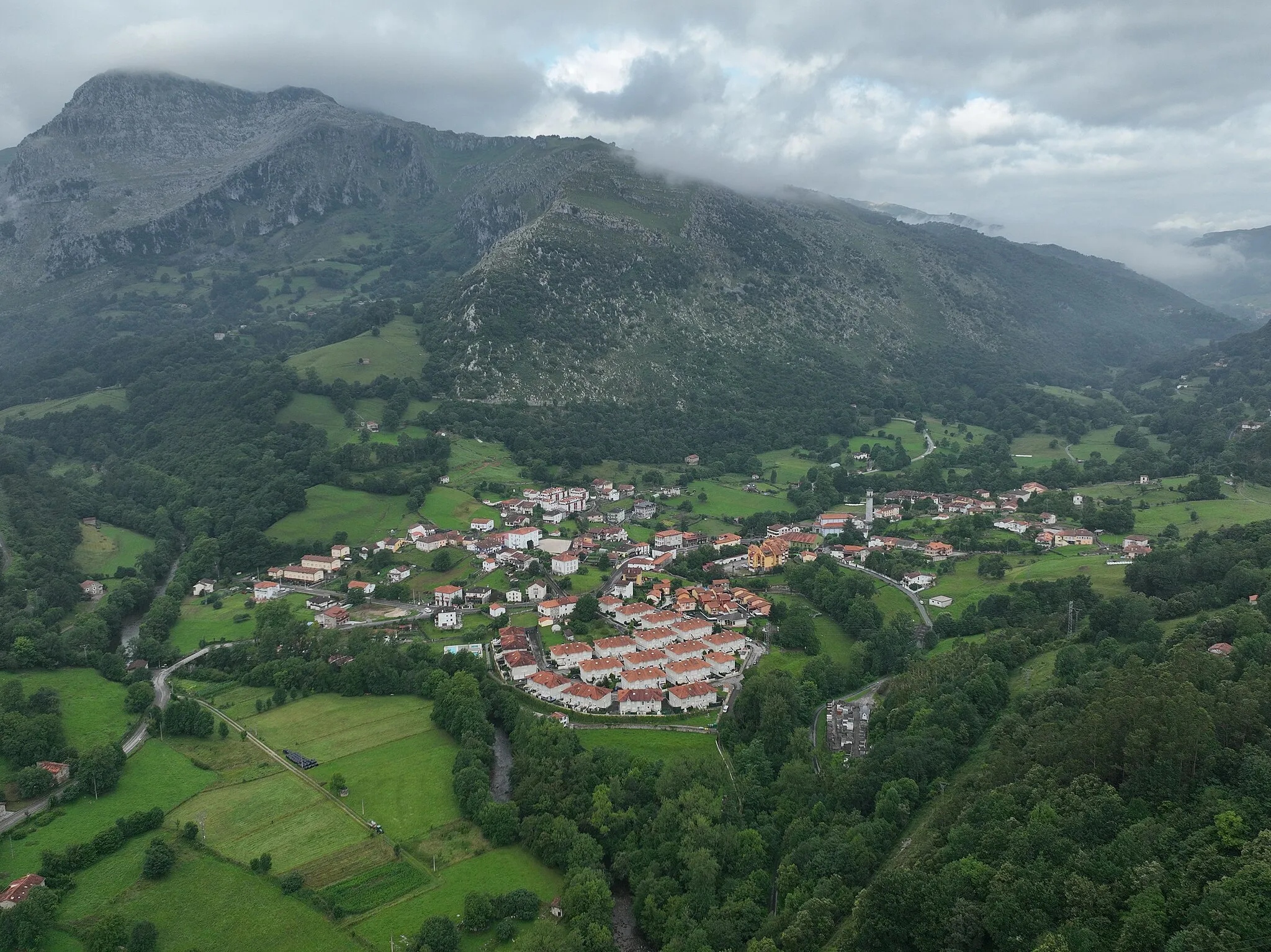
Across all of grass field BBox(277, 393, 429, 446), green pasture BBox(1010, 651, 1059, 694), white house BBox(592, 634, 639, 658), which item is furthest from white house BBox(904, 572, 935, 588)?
grass field BBox(277, 393, 429, 446)

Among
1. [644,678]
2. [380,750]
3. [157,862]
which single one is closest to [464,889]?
[380,750]

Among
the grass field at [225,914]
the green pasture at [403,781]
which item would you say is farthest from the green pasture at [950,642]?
the grass field at [225,914]

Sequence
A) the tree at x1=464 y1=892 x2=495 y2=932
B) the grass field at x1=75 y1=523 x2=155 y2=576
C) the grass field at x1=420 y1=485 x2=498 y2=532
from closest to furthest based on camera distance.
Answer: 1. the tree at x1=464 y1=892 x2=495 y2=932
2. the grass field at x1=75 y1=523 x2=155 y2=576
3. the grass field at x1=420 y1=485 x2=498 y2=532

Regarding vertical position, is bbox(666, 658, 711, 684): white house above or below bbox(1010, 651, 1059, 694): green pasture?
below

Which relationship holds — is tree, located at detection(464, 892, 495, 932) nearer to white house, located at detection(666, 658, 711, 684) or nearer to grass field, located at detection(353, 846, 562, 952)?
grass field, located at detection(353, 846, 562, 952)

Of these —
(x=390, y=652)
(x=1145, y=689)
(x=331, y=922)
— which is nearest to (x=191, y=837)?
(x=331, y=922)

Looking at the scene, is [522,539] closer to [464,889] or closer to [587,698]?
[587,698]

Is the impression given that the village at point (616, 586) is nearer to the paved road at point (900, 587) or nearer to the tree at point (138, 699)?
the paved road at point (900, 587)
